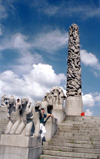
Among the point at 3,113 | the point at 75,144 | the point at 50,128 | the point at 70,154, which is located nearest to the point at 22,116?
the point at 50,128

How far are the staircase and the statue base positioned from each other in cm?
970

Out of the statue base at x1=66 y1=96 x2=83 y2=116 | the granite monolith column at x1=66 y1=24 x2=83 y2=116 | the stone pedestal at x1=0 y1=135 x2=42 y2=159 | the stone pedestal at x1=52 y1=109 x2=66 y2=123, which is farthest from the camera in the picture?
the granite monolith column at x1=66 y1=24 x2=83 y2=116

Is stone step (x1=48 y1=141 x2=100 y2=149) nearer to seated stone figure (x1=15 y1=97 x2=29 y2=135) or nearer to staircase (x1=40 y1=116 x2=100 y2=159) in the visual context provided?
staircase (x1=40 y1=116 x2=100 y2=159)

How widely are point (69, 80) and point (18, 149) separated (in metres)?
17.2

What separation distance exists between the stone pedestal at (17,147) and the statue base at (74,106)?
14.6 metres

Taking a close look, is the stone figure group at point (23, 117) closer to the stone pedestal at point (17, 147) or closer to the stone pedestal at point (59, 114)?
the stone pedestal at point (17, 147)

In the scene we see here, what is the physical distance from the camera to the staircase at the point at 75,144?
802cm

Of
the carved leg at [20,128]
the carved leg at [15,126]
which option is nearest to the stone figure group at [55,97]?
the carved leg at [15,126]

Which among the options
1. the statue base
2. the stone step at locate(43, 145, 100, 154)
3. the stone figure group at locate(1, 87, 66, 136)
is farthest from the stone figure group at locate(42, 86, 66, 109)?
the statue base

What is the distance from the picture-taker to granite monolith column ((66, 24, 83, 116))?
22.0 meters

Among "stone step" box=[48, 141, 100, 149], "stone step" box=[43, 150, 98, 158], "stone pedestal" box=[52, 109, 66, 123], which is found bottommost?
"stone step" box=[43, 150, 98, 158]

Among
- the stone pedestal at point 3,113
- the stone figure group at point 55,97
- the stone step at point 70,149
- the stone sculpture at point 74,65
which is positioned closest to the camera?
the stone step at point 70,149

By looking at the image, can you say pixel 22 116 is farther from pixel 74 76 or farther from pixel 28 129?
pixel 74 76

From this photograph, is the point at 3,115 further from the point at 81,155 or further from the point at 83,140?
the point at 81,155
